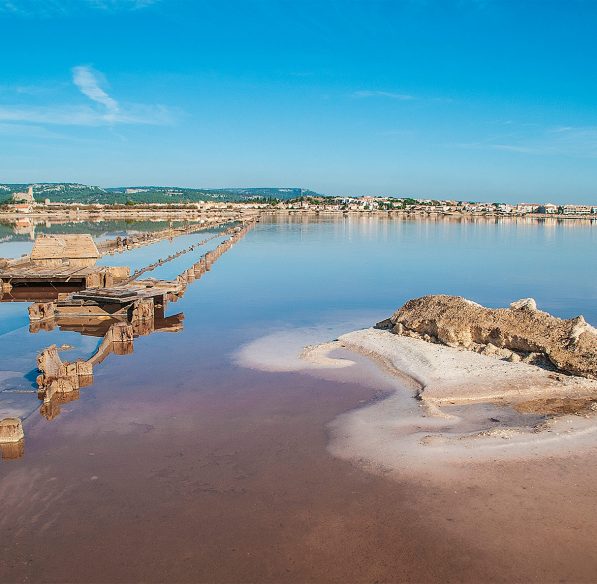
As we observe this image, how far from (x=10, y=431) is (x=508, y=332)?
27.2 feet

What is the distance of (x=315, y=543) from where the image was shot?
5.66 meters

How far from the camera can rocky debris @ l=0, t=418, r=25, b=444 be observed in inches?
298

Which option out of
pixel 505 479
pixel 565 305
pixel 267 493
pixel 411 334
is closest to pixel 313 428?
pixel 267 493

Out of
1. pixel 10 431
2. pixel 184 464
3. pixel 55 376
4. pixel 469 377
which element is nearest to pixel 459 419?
pixel 469 377

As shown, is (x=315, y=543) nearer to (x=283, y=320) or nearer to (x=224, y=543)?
(x=224, y=543)

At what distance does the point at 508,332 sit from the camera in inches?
449

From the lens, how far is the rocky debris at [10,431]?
7566 millimetres

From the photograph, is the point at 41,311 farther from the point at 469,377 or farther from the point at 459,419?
the point at 459,419

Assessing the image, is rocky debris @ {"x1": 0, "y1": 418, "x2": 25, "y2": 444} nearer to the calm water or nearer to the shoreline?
the calm water

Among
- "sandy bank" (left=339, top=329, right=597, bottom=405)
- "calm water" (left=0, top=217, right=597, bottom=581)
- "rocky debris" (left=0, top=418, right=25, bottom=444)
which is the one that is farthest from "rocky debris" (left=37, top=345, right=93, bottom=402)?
"sandy bank" (left=339, top=329, right=597, bottom=405)

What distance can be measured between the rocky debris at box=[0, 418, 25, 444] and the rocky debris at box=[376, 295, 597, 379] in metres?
7.68

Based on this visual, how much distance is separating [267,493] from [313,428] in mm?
1901

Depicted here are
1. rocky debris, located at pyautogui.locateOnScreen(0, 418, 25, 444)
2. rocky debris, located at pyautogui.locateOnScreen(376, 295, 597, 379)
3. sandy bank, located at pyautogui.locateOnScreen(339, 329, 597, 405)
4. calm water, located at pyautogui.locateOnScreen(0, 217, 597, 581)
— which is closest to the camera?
calm water, located at pyautogui.locateOnScreen(0, 217, 597, 581)

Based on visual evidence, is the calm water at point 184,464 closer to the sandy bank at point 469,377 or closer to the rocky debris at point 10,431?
the rocky debris at point 10,431
